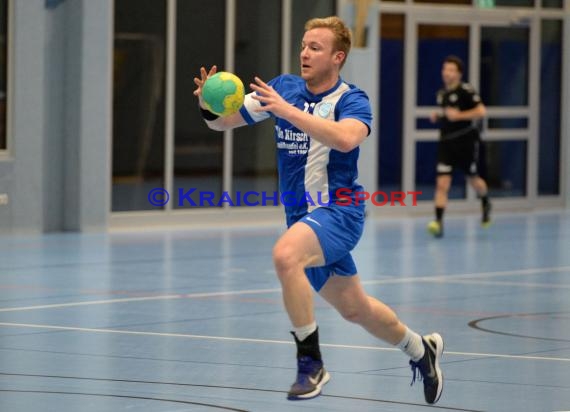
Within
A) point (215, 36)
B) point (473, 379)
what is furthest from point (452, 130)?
point (473, 379)

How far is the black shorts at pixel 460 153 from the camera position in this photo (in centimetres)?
1795

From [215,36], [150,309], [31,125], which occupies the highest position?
[215,36]

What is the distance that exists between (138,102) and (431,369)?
11.9m

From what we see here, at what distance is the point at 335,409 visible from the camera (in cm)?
683

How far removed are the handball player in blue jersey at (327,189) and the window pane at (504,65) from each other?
16.1m

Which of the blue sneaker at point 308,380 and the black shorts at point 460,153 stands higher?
the black shorts at point 460,153

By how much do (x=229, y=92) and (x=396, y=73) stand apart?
15.0 m

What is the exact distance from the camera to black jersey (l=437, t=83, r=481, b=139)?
17969mm

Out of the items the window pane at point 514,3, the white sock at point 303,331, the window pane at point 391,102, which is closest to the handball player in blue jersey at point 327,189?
the white sock at point 303,331

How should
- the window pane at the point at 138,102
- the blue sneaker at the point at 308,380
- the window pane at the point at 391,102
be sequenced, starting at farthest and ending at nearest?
the window pane at the point at 391,102, the window pane at the point at 138,102, the blue sneaker at the point at 308,380

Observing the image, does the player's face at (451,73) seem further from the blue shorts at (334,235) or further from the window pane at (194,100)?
the blue shorts at (334,235)

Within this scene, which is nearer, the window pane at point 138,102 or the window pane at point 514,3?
the window pane at point 138,102

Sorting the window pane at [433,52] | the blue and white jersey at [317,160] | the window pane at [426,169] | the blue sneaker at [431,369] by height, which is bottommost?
the blue sneaker at [431,369]

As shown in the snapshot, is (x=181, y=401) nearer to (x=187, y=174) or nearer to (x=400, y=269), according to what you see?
(x=400, y=269)
